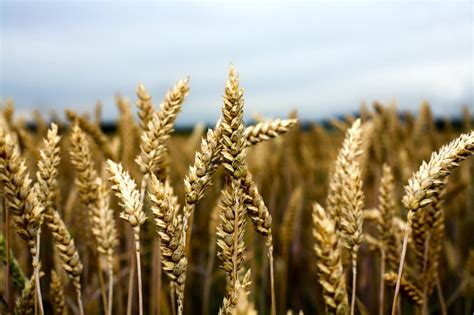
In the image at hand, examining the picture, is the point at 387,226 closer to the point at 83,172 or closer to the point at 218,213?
the point at 218,213

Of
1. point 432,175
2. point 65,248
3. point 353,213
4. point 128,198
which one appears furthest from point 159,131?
point 432,175

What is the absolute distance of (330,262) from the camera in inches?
34.1

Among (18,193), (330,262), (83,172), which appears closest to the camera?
(330,262)

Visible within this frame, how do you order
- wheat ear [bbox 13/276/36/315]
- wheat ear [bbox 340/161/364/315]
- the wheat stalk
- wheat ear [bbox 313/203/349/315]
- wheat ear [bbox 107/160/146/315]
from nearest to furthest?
wheat ear [bbox 313/203/349/315], wheat ear [bbox 107/160/146/315], wheat ear [bbox 340/161/364/315], wheat ear [bbox 13/276/36/315], the wheat stalk

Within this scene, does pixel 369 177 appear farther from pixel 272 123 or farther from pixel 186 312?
pixel 272 123

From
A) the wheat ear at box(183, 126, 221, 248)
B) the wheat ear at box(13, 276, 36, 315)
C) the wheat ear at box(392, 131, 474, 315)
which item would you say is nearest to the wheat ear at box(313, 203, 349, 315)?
the wheat ear at box(392, 131, 474, 315)

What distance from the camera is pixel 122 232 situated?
298 centimetres

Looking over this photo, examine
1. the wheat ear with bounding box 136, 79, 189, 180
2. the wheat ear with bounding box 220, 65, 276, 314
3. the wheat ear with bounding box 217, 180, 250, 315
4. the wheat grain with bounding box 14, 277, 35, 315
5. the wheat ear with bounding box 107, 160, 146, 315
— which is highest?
the wheat ear with bounding box 136, 79, 189, 180

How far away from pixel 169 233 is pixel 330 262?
30 cm

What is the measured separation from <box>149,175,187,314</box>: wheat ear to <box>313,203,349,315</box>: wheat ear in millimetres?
254

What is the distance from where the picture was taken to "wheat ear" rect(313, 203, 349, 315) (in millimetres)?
852

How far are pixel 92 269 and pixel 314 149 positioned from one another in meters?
3.25

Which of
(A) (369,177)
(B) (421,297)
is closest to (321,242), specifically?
(B) (421,297)

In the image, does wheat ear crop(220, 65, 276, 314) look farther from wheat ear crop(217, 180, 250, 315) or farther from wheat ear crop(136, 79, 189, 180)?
wheat ear crop(136, 79, 189, 180)
